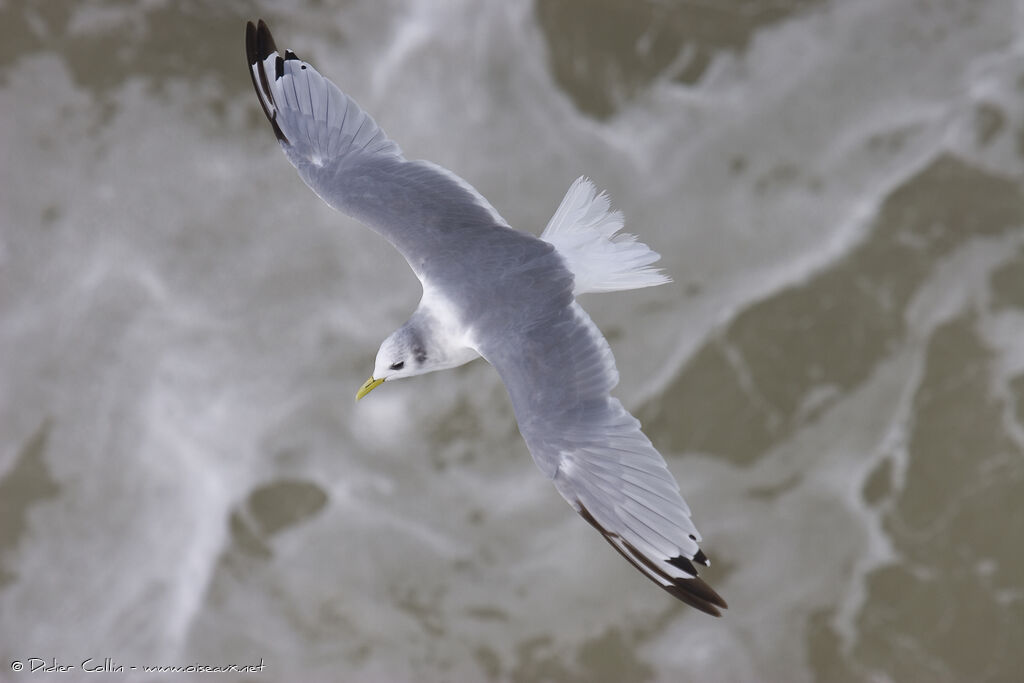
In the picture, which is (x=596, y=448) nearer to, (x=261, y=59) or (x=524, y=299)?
(x=524, y=299)

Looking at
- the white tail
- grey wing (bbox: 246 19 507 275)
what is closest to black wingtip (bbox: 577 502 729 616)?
the white tail

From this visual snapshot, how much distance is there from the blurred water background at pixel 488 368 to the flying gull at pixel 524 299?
3.10 feet

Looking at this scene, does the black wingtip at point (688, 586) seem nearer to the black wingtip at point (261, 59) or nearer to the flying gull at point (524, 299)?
the flying gull at point (524, 299)

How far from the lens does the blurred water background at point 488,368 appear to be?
304 centimetres

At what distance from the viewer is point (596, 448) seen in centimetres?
189

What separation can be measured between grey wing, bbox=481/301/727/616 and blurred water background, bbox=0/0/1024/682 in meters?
1.13

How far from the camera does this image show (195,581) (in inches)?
126

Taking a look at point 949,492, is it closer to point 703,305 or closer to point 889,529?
point 889,529

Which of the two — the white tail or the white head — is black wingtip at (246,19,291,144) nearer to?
the white head

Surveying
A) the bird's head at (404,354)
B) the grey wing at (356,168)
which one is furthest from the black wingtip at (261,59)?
the bird's head at (404,354)

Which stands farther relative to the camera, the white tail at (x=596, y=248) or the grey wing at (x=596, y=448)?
the white tail at (x=596, y=248)

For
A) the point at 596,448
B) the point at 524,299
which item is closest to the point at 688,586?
the point at 596,448

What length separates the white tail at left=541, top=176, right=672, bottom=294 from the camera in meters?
2.09

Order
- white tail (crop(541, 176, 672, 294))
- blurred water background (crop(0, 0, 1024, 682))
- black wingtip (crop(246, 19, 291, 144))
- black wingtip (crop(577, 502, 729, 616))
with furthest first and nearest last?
blurred water background (crop(0, 0, 1024, 682)) → black wingtip (crop(246, 19, 291, 144)) → white tail (crop(541, 176, 672, 294)) → black wingtip (crop(577, 502, 729, 616))
